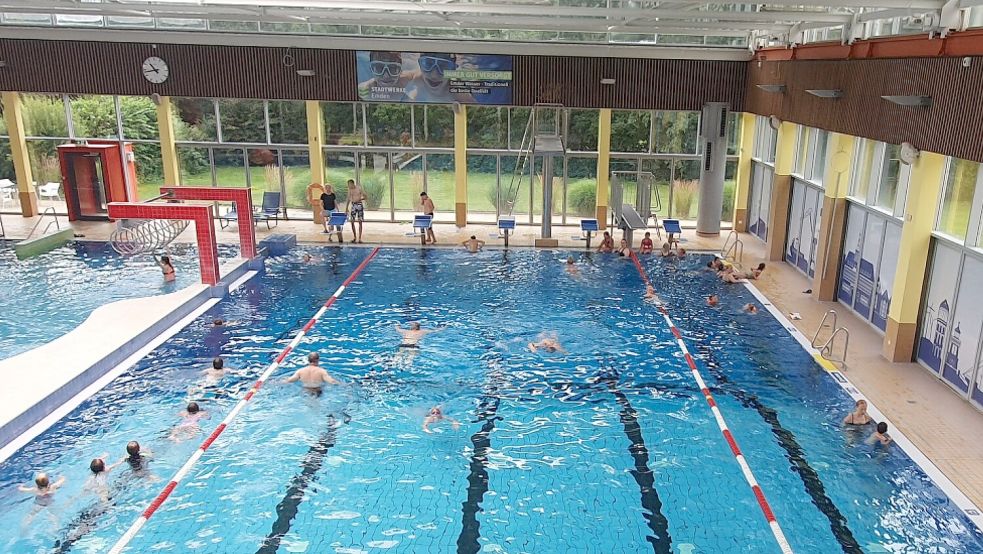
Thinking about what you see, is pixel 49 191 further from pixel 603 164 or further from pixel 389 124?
pixel 603 164

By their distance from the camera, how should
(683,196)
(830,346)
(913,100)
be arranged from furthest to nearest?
(683,196)
(830,346)
(913,100)

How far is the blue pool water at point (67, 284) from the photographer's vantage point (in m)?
11.8

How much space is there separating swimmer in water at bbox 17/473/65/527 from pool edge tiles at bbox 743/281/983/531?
28.8 feet

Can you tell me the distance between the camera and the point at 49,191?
822 inches

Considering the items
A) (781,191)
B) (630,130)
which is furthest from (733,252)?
(630,130)

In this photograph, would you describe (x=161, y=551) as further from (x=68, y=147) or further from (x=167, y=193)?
(x=68, y=147)

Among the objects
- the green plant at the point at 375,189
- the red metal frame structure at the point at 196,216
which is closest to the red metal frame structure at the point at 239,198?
the red metal frame structure at the point at 196,216

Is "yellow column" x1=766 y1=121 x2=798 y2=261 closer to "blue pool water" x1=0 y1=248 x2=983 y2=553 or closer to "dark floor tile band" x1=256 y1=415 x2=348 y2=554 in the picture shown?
"blue pool water" x1=0 y1=248 x2=983 y2=553

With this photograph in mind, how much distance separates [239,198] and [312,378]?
6652 millimetres

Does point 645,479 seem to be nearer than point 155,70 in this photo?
Yes

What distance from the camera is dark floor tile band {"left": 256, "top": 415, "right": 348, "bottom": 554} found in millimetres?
6828

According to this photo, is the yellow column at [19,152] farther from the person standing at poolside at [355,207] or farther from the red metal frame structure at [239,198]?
the person standing at poolside at [355,207]

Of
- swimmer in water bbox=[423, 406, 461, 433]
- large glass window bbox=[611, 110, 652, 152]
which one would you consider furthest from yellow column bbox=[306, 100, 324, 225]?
swimmer in water bbox=[423, 406, 461, 433]

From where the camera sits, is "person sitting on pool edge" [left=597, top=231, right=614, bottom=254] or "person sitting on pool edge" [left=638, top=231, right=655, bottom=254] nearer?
"person sitting on pool edge" [left=638, top=231, right=655, bottom=254]
